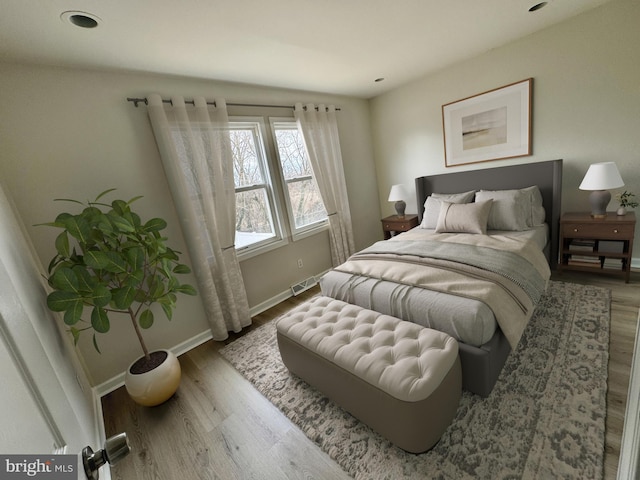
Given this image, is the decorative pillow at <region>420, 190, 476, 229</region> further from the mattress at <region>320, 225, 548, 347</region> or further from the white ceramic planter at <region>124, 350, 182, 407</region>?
the white ceramic planter at <region>124, 350, 182, 407</region>

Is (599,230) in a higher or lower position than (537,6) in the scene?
lower

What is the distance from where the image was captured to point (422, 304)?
1.75 meters

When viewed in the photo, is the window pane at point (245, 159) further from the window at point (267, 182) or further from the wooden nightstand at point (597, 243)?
the wooden nightstand at point (597, 243)

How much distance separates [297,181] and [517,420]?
2.89 metres

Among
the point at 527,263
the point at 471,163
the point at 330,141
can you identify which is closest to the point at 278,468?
the point at 527,263

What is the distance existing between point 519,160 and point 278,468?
362 centimetres

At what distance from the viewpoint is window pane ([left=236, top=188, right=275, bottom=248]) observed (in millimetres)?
2926

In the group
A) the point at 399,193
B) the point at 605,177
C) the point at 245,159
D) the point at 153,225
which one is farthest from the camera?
the point at 399,193

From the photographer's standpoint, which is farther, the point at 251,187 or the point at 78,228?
the point at 251,187

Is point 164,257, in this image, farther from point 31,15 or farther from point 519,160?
point 519,160

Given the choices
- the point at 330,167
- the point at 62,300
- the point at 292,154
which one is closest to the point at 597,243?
the point at 330,167

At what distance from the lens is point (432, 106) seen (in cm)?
351

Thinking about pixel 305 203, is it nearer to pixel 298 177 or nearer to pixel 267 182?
pixel 298 177

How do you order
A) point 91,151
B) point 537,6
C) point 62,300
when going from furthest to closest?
point 537,6
point 91,151
point 62,300
